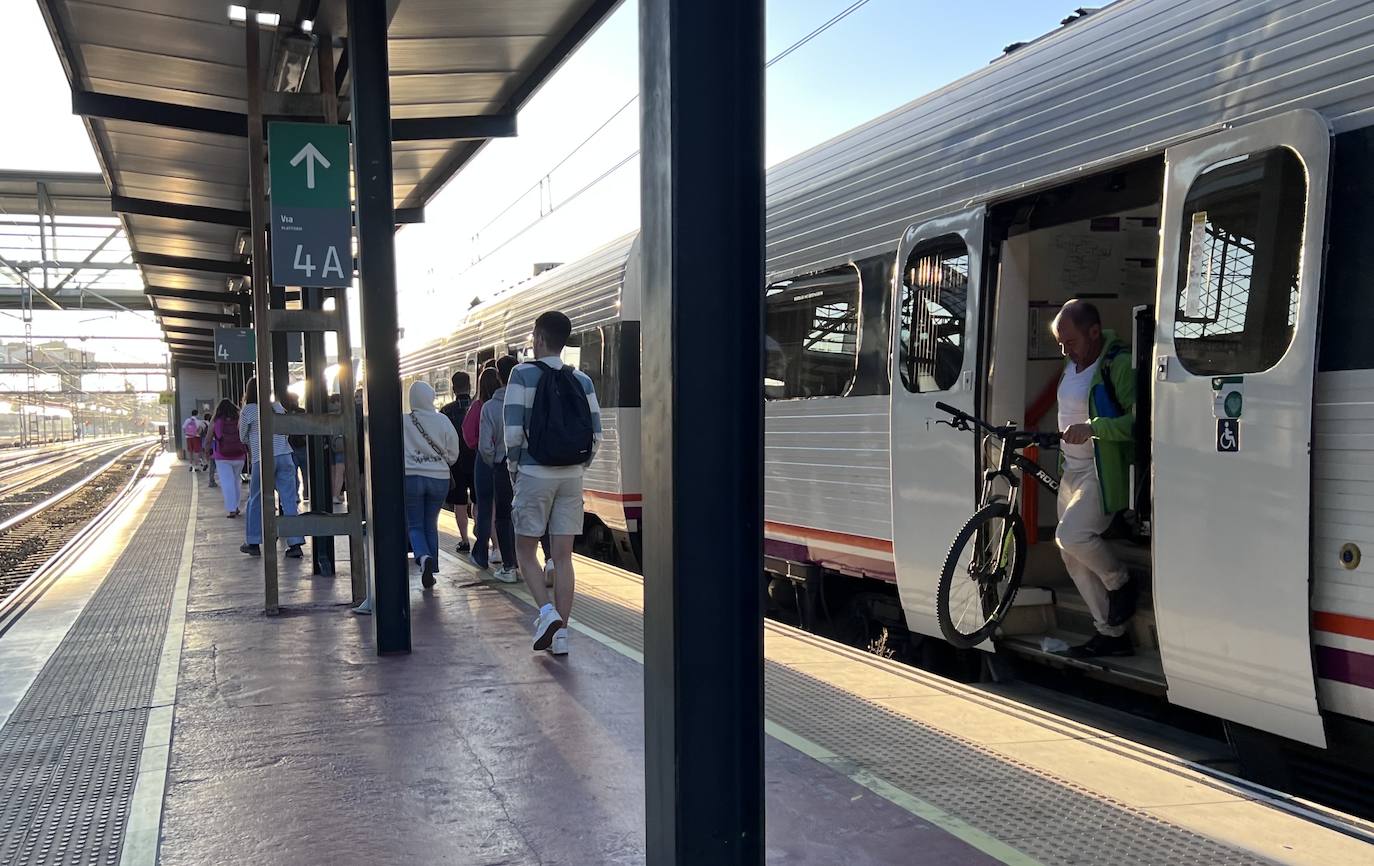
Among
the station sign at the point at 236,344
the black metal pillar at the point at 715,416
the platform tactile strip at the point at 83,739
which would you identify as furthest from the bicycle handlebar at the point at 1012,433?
the station sign at the point at 236,344

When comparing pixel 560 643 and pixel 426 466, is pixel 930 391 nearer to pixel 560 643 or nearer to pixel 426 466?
pixel 560 643

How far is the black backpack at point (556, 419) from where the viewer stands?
582 cm

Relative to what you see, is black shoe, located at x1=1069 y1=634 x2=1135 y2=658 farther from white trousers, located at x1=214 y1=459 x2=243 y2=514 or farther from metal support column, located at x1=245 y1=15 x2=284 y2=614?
white trousers, located at x1=214 y1=459 x2=243 y2=514

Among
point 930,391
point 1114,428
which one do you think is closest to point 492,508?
point 930,391

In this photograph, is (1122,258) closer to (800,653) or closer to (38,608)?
(800,653)

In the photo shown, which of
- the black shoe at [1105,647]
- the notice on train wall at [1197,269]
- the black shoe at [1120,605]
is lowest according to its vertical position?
the black shoe at [1105,647]

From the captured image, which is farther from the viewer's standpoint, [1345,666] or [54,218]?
[54,218]

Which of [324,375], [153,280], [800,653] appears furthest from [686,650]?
[153,280]

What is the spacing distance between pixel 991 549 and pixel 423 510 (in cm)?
479

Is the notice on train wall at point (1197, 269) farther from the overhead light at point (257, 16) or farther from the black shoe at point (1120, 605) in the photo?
the overhead light at point (257, 16)

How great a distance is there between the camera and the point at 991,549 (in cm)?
566

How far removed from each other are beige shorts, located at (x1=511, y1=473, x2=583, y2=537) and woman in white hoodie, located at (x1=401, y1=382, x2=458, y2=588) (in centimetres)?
291

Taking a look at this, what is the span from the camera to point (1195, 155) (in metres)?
4.42

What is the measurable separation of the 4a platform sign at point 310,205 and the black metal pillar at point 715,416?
17.0ft
